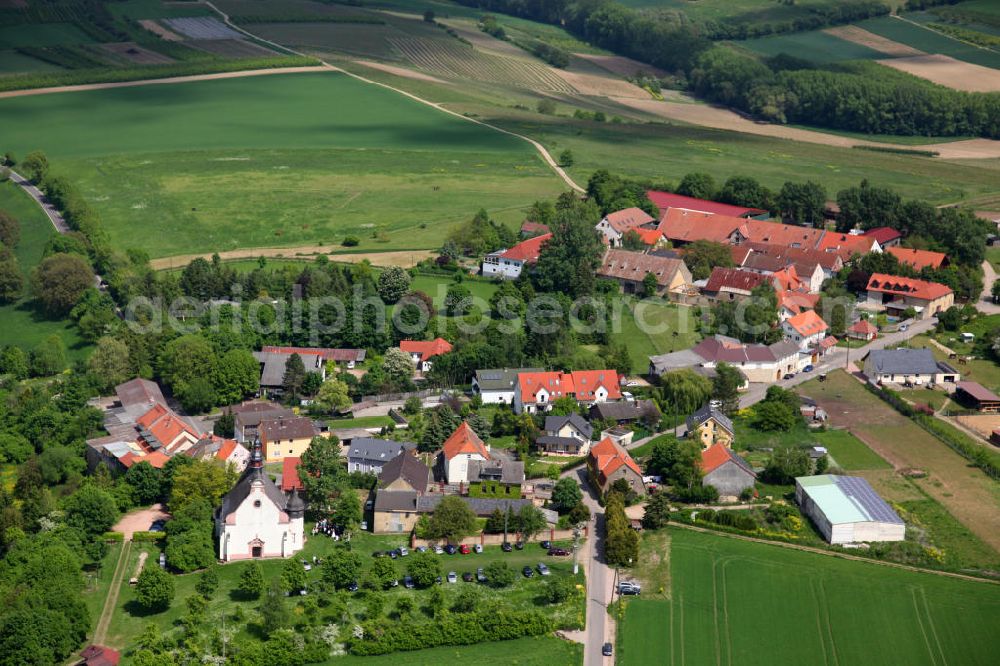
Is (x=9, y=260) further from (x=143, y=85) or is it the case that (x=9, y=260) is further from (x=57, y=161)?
(x=143, y=85)

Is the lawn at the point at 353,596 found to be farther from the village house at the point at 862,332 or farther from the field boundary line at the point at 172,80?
the field boundary line at the point at 172,80

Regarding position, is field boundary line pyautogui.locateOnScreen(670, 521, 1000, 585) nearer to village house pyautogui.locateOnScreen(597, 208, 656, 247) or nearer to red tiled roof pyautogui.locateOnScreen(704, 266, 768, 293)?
red tiled roof pyautogui.locateOnScreen(704, 266, 768, 293)

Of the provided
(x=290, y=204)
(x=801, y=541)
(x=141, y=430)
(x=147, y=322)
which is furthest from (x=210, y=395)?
(x=290, y=204)

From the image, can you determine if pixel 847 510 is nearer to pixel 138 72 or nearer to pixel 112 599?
pixel 112 599

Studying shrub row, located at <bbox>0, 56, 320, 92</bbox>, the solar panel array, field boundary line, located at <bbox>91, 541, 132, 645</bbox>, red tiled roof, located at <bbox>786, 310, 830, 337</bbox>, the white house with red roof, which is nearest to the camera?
field boundary line, located at <bbox>91, 541, 132, 645</bbox>

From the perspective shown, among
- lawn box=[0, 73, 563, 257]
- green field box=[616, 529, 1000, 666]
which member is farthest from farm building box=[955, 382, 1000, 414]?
lawn box=[0, 73, 563, 257]

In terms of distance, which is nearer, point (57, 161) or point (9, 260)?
point (9, 260)

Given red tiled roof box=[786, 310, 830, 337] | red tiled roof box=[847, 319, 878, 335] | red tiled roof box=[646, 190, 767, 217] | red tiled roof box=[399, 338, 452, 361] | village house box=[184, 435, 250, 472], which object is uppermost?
red tiled roof box=[786, 310, 830, 337]

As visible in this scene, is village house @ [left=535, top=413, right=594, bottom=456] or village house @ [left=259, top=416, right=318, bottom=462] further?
village house @ [left=535, top=413, right=594, bottom=456]
